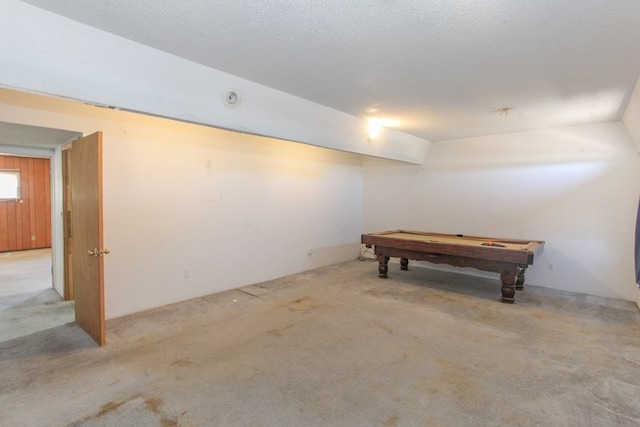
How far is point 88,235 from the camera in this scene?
3043mm

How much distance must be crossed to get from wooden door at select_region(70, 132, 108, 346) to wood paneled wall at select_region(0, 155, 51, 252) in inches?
225

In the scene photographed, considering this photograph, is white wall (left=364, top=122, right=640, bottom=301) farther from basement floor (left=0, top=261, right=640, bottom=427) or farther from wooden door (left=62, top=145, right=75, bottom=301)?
wooden door (left=62, top=145, right=75, bottom=301)

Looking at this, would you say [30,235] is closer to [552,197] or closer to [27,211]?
[27,211]

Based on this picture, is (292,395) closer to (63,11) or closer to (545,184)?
(63,11)

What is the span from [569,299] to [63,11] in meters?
5.94

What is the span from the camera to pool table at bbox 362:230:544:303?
3910 mm

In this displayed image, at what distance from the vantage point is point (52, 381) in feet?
7.61

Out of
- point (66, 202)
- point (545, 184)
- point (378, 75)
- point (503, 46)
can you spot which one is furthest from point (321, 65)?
point (545, 184)

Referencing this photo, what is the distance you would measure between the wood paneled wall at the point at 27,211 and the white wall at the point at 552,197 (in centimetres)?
888

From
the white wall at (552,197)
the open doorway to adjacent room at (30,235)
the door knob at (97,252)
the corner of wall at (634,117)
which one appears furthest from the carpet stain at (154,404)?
the white wall at (552,197)

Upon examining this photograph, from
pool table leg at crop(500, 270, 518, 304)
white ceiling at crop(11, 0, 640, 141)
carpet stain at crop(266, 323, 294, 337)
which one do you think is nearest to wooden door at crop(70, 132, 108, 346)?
white ceiling at crop(11, 0, 640, 141)

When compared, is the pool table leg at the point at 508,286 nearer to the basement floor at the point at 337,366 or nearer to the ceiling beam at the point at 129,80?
the basement floor at the point at 337,366

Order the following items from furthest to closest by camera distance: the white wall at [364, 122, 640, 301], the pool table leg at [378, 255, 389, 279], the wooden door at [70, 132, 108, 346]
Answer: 1. the pool table leg at [378, 255, 389, 279]
2. the white wall at [364, 122, 640, 301]
3. the wooden door at [70, 132, 108, 346]

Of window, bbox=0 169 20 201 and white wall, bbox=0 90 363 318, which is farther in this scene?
window, bbox=0 169 20 201
